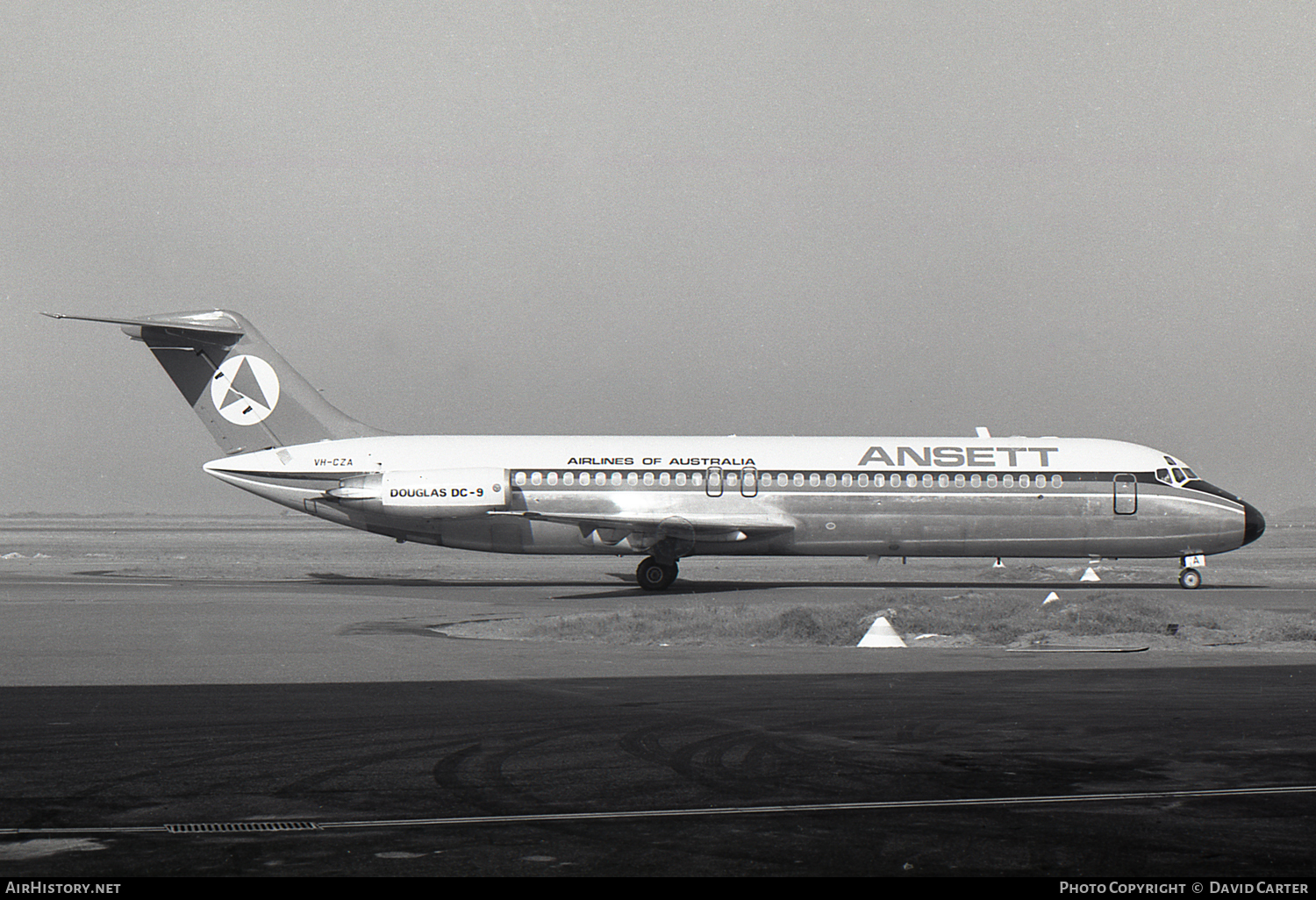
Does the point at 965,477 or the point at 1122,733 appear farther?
the point at 965,477

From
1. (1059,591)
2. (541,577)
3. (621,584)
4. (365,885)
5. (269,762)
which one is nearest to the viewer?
(365,885)

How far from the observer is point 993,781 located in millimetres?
7961

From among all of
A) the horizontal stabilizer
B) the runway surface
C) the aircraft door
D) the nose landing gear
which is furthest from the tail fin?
the nose landing gear

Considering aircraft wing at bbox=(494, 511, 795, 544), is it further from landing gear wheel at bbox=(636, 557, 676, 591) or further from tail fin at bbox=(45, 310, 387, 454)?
tail fin at bbox=(45, 310, 387, 454)

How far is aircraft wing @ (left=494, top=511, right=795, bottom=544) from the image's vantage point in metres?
31.4

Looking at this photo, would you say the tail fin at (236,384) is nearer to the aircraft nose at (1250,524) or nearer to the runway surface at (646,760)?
the runway surface at (646,760)

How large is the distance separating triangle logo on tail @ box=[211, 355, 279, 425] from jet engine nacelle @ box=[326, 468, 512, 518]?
137 inches

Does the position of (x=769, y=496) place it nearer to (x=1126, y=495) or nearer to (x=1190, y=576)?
(x=1126, y=495)

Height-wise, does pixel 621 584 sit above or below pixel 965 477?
below

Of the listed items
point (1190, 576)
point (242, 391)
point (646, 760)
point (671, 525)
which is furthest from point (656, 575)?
point (646, 760)

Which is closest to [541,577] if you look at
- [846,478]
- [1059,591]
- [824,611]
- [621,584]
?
[621,584]

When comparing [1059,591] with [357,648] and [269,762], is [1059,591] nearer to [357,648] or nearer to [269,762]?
[357,648]

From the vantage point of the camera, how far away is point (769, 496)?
107ft

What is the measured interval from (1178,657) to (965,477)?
1644 cm
